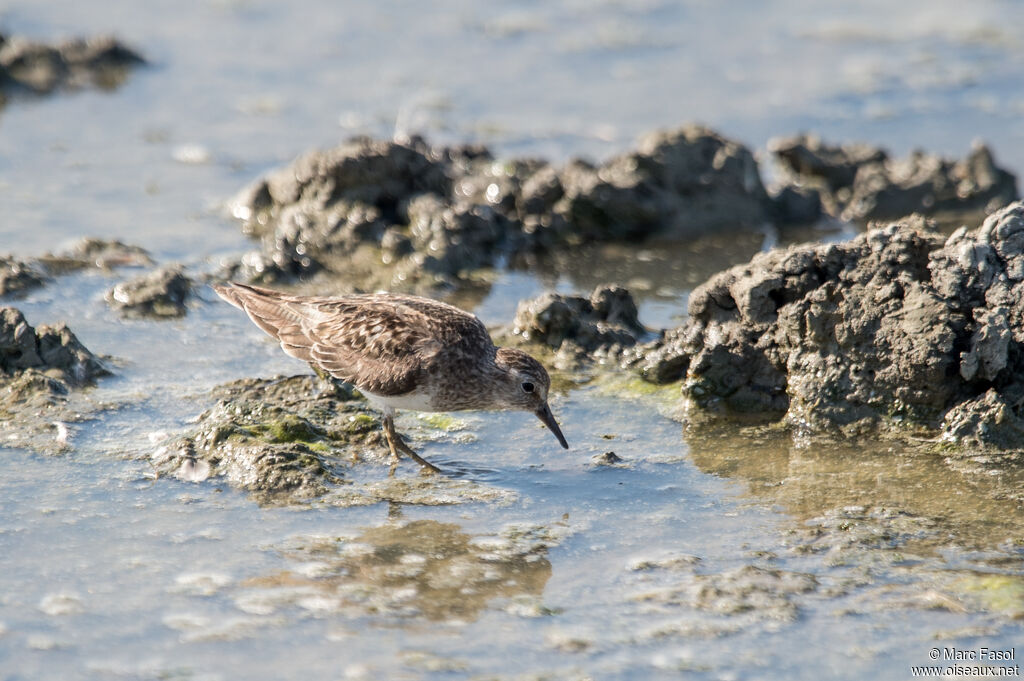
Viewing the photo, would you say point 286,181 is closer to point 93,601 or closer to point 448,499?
point 448,499

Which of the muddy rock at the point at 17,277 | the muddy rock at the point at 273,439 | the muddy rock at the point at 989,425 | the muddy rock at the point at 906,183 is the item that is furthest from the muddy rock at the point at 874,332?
the muddy rock at the point at 17,277

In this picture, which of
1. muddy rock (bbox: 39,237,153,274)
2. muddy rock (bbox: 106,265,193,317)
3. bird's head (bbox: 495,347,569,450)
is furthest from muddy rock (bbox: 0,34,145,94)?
bird's head (bbox: 495,347,569,450)

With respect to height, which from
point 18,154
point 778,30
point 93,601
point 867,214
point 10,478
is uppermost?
point 778,30

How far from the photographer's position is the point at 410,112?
1295 centimetres

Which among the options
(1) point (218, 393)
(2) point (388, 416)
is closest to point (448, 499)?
(2) point (388, 416)

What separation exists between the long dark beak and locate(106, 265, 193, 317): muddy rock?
9.74ft

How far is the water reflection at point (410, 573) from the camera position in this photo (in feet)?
17.9

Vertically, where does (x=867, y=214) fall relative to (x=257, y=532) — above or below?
above

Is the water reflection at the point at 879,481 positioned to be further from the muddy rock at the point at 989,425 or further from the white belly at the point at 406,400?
the white belly at the point at 406,400

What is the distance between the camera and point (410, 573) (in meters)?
5.76

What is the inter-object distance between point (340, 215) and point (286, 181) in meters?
0.69

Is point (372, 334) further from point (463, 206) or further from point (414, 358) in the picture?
point (463, 206)

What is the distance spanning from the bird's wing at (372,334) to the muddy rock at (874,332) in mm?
1482

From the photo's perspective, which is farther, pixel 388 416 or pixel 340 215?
pixel 340 215
